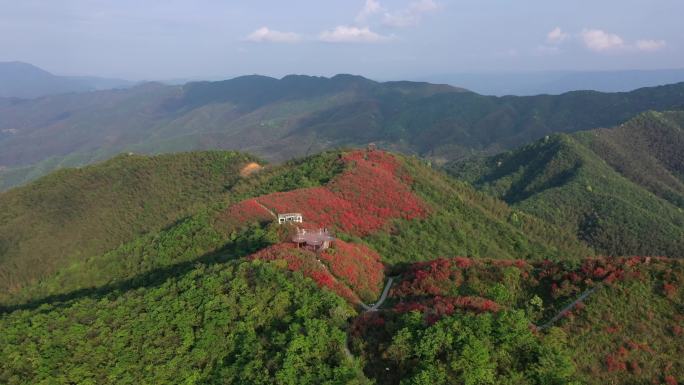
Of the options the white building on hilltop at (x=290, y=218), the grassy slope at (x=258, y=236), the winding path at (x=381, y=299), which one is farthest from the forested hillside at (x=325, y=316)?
the white building on hilltop at (x=290, y=218)

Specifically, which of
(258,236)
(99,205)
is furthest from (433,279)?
(99,205)

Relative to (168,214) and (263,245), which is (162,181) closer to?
(168,214)

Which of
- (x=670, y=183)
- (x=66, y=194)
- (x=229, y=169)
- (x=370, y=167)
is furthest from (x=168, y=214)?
(x=670, y=183)

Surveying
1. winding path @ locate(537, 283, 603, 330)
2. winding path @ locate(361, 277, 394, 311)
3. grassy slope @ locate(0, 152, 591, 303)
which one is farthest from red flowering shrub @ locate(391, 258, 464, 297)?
grassy slope @ locate(0, 152, 591, 303)

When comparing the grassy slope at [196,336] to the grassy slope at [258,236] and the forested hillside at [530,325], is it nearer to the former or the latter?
the forested hillside at [530,325]

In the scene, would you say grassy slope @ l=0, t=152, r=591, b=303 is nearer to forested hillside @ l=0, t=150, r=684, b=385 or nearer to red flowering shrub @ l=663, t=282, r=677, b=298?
forested hillside @ l=0, t=150, r=684, b=385

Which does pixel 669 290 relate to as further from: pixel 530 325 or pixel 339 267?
pixel 339 267
